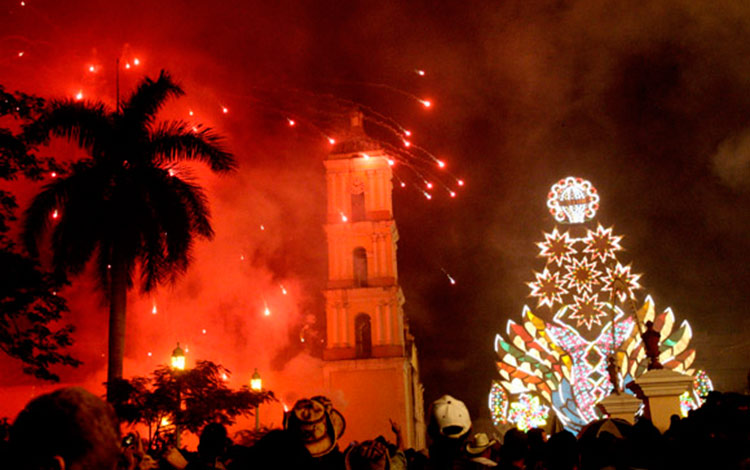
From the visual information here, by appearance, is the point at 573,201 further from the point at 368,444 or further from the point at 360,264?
the point at 368,444

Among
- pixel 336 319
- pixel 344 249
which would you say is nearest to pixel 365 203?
pixel 344 249

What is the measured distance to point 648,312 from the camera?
43.6 metres

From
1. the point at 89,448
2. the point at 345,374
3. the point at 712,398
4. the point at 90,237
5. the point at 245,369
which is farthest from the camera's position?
the point at 245,369

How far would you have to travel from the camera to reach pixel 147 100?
53.5ft

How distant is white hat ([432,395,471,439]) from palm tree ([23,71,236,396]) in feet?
39.1

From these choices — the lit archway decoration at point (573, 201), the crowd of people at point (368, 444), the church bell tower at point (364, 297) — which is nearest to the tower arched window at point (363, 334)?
the church bell tower at point (364, 297)

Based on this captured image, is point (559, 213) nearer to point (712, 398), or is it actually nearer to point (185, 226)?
point (185, 226)

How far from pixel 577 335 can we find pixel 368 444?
39.8m

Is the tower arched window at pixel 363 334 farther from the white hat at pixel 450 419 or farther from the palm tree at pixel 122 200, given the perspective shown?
the white hat at pixel 450 419

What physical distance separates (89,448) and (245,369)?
39455mm

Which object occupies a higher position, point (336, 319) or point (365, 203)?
point (365, 203)

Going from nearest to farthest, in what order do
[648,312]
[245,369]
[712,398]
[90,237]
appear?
[712,398], [90,237], [245,369], [648,312]

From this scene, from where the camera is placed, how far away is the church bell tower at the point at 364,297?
37.2 m

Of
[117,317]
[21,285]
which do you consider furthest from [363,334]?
[21,285]
